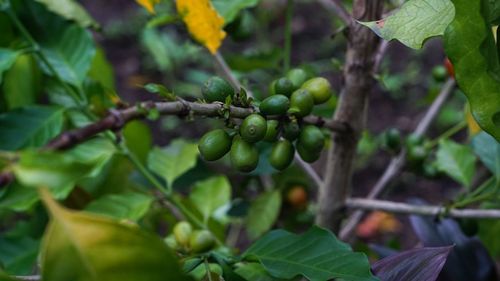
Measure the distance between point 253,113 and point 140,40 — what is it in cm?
283

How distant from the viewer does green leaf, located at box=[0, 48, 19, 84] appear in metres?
1.07

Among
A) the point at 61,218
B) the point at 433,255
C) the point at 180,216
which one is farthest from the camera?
the point at 180,216

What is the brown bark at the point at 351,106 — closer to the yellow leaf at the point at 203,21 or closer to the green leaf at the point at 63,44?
the yellow leaf at the point at 203,21

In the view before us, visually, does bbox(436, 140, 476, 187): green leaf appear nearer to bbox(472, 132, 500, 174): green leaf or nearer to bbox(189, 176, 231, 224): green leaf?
bbox(472, 132, 500, 174): green leaf

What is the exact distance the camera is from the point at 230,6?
120 cm

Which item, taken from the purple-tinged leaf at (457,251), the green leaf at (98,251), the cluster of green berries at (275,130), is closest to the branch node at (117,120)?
the cluster of green berries at (275,130)

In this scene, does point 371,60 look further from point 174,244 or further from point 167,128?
point 167,128

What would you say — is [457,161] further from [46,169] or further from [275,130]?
[46,169]

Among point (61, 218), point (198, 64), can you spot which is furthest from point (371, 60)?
point (198, 64)

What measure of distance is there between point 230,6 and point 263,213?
44cm

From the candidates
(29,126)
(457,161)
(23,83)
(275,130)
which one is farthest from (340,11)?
(23,83)

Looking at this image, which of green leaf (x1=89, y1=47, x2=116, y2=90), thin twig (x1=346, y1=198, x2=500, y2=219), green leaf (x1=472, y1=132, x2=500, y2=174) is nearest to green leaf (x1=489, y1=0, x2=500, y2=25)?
thin twig (x1=346, y1=198, x2=500, y2=219)

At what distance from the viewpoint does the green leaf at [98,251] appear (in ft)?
1.49

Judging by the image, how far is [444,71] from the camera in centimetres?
144
